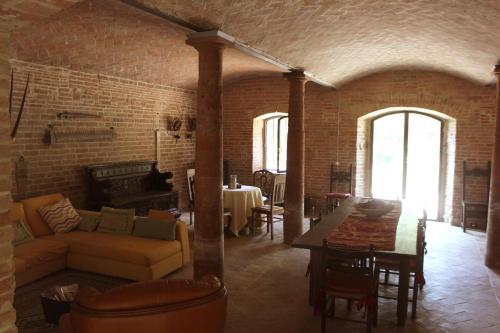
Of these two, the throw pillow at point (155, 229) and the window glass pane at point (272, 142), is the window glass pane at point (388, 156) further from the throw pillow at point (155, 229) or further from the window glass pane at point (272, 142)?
the throw pillow at point (155, 229)

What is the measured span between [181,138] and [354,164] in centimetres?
388

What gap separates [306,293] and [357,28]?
10.6 feet

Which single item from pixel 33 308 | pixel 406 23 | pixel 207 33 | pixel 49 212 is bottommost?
pixel 33 308

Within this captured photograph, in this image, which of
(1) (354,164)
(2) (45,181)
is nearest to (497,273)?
(1) (354,164)

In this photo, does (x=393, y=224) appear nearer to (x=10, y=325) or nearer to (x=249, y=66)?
(x=10, y=325)

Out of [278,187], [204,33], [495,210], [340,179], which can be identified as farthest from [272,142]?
[204,33]

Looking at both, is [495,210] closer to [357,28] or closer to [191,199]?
[357,28]

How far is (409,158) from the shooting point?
30.1ft

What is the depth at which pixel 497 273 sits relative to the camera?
5402mm

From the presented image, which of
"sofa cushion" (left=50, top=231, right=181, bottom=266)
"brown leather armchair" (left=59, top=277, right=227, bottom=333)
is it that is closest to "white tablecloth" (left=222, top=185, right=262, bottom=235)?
"sofa cushion" (left=50, top=231, right=181, bottom=266)

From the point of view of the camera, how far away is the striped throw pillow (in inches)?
212

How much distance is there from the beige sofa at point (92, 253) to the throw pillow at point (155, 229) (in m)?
0.08

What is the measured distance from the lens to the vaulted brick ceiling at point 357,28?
153 inches

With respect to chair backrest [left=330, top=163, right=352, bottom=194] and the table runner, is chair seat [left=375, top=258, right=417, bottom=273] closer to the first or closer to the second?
the table runner
